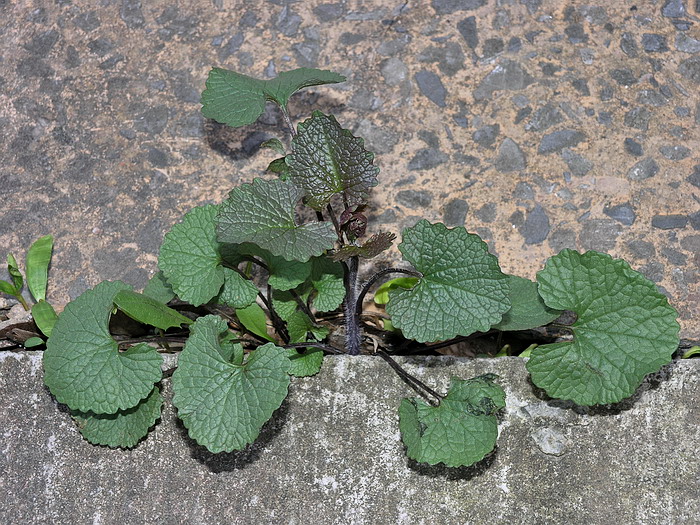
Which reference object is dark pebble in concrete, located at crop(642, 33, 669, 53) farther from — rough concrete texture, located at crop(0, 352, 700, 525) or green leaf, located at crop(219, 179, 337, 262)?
green leaf, located at crop(219, 179, 337, 262)

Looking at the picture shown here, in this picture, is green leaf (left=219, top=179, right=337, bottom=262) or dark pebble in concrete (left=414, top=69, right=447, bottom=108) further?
dark pebble in concrete (left=414, top=69, right=447, bottom=108)

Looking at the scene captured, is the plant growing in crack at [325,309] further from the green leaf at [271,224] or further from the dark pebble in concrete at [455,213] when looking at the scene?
the dark pebble in concrete at [455,213]

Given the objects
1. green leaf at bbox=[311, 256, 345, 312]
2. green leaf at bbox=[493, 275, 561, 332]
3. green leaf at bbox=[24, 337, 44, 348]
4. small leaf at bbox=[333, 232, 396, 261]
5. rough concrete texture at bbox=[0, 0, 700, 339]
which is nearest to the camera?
small leaf at bbox=[333, 232, 396, 261]

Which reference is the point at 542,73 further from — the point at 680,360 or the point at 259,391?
the point at 259,391

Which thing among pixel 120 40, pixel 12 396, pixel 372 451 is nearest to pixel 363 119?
pixel 120 40

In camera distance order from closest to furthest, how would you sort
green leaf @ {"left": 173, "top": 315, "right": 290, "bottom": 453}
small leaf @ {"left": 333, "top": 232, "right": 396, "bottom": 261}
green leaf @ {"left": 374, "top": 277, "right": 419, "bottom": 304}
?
green leaf @ {"left": 173, "top": 315, "right": 290, "bottom": 453} → small leaf @ {"left": 333, "top": 232, "right": 396, "bottom": 261} → green leaf @ {"left": 374, "top": 277, "right": 419, "bottom": 304}

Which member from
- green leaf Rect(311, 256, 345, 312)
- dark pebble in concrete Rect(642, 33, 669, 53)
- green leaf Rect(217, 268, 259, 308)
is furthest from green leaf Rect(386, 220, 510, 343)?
dark pebble in concrete Rect(642, 33, 669, 53)

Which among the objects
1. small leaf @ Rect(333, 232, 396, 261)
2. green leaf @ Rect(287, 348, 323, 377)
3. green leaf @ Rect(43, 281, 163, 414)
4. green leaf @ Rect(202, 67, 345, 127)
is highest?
green leaf @ Rect(202, 67, 345, 127)
